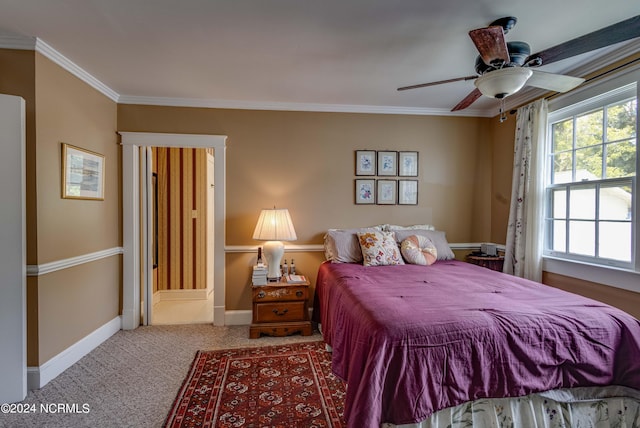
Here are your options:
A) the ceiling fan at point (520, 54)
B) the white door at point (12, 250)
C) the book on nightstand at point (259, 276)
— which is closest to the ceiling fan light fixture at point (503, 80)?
the ceiling fan at point (520, 54)

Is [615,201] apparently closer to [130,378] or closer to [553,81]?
[553,81]

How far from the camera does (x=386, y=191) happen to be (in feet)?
12.0

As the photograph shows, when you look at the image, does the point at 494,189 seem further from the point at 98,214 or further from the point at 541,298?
the point at 98,214

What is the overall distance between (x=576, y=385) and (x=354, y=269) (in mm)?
1595

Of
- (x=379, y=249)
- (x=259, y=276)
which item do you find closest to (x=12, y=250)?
(x=259, y=276)

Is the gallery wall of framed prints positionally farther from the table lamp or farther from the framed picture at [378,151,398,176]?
the table lamp

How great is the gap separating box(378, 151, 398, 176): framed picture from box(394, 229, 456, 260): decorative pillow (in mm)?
732

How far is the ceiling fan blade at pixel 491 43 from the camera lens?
4.84 ft

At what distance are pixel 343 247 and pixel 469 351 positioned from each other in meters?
1.76

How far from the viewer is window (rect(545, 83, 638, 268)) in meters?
2.32

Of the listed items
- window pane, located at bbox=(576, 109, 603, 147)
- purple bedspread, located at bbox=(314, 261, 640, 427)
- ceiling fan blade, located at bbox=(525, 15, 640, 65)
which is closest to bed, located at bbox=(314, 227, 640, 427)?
purple bedspread, located at bbox=(314, 261, 640, 427)

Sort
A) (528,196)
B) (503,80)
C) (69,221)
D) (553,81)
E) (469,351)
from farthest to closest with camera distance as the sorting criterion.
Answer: (528,196)
(69,221)
(553,81)
(503,80)
(469,351)

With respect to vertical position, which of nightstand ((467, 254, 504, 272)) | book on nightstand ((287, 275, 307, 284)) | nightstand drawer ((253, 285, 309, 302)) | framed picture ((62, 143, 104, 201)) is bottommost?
nightstand drawer ((253, 285, 309, 302))

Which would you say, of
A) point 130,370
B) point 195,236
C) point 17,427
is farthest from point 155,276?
point 17,427
